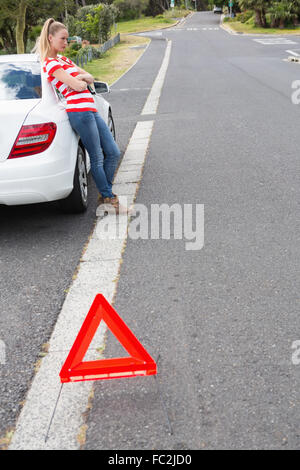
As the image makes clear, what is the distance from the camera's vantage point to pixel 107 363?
2574 mm

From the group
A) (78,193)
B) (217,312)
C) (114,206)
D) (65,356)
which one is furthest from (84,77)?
(65,356)

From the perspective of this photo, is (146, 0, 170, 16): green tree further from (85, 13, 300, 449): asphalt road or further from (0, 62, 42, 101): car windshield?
(0, 62, 42, 101): car windshield

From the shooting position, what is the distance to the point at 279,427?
234 centimetres

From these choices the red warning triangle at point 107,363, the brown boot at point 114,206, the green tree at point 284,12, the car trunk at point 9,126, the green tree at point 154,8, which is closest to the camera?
the red warning triangle at point 107,363

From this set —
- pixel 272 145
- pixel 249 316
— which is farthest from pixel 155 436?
pixel 272 145

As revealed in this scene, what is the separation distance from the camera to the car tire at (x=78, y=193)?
504cm

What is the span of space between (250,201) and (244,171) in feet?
3.89

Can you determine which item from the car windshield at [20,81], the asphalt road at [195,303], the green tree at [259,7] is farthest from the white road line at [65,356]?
the green tree at [259,7]

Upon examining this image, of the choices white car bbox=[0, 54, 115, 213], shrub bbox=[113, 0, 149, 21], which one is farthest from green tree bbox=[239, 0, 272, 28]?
white car bbox=[0, 54, 115, 213]

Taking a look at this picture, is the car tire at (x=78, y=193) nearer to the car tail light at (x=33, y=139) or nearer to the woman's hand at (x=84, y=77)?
the car tail light at (x=33, y=139)

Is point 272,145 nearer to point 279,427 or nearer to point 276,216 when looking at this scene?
point 276,216

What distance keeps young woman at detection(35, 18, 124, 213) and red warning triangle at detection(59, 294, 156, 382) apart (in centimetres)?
264

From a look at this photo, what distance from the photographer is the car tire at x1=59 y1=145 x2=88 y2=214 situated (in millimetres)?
5039

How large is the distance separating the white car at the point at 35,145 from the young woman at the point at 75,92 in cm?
11
